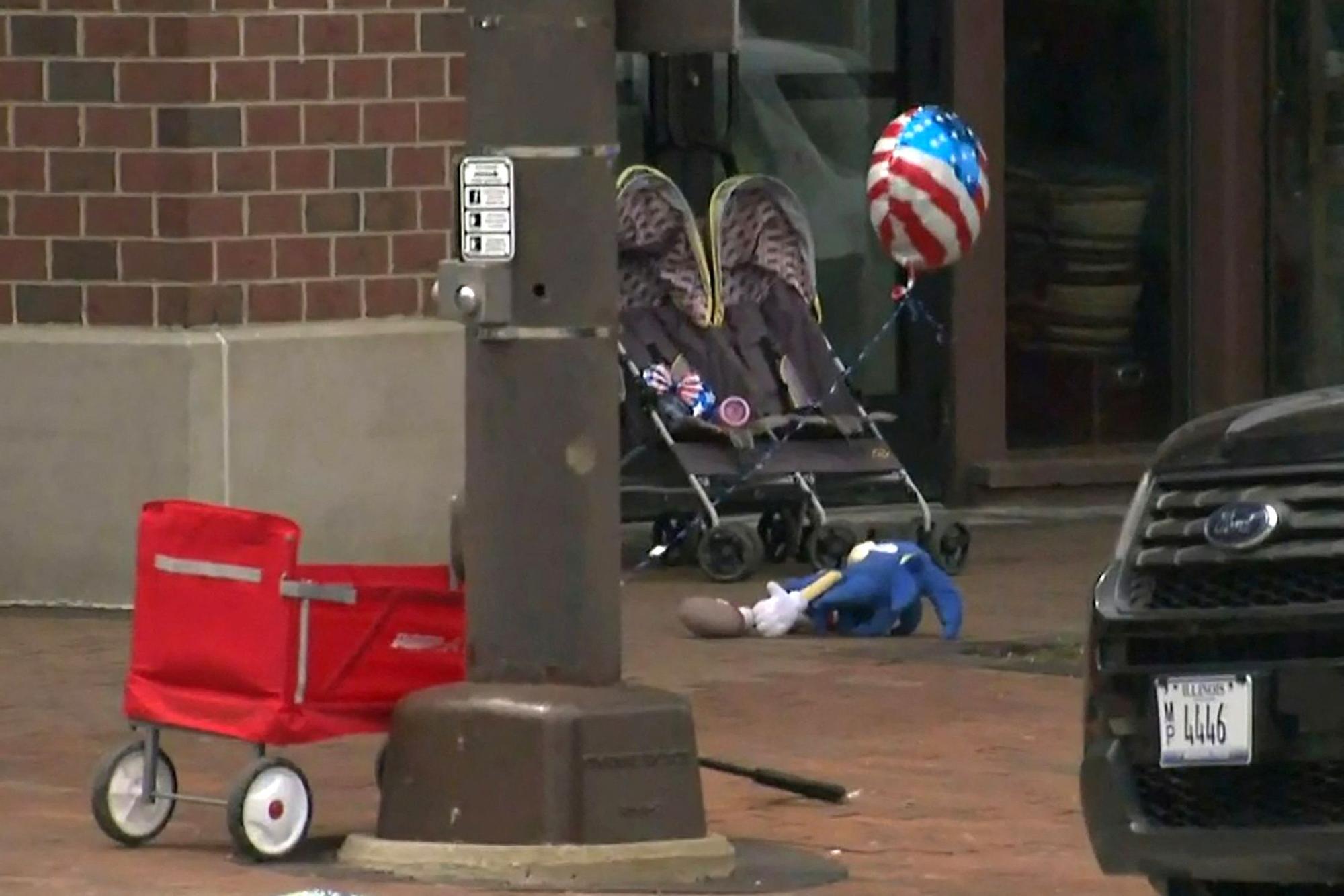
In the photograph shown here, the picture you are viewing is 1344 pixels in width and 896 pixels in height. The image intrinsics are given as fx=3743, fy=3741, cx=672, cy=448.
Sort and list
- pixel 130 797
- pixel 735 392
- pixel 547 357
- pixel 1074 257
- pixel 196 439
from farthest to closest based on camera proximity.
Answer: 1. pixel 1074 257
2. pixel 735 392
3. pixel 196 439
4. pixel 130 797
5. pixel 547 357

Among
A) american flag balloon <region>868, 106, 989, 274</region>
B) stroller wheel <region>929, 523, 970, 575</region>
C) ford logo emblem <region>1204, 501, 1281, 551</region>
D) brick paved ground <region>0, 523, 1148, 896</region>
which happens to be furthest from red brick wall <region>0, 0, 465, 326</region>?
ford logo emblem <region>1204, 501, 1281, 551</region>

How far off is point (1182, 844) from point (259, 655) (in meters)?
2.34

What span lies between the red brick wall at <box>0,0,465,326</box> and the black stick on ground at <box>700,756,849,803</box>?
3889 mm

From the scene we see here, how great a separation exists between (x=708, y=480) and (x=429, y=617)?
4.49m

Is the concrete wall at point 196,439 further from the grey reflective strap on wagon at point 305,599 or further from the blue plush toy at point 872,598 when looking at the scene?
the grey reflective strap on wagon at point 305,599

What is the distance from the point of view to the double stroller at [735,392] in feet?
41.2

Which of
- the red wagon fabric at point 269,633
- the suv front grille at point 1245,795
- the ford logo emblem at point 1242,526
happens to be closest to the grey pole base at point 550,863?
the red wagon fabric at point 269,633

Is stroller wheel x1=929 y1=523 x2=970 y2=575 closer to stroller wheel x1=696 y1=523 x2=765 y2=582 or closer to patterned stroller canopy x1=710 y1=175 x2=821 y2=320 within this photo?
stroller wheel x1=696 y1=523 x2=765 y2=582

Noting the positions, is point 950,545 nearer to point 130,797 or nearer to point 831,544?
point 831,544

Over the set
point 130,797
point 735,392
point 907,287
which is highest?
point 907,287

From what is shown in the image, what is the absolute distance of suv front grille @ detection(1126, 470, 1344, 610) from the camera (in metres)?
6.24

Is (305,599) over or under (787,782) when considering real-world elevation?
over

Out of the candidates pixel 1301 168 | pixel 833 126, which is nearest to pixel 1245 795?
pixel 833 126

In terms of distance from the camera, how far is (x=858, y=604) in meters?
11.4
